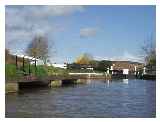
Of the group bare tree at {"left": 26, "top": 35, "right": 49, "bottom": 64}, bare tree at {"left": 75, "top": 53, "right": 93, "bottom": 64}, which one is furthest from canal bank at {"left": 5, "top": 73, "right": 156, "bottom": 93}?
bare tree at {"left": 26, "top": 35, "right": 49, "bottom": 64}

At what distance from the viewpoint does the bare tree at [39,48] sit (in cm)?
456

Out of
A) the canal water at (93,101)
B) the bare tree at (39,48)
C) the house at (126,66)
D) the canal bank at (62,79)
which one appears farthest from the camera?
the canal bank at (62,79)

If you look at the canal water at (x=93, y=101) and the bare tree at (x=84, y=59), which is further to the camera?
the bare tree at (x=84, y=59)

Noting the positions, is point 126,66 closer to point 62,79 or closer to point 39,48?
point 39,48

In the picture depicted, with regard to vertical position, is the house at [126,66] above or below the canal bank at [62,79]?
above

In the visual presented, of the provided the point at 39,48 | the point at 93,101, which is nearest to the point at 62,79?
the point at 93,101

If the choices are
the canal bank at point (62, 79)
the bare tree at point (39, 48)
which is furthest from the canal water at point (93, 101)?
the bare tree at point (39, 48)

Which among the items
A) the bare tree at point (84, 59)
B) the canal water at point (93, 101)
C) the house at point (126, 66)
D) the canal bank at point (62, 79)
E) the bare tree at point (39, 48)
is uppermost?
the bare tree at point (39, 48)

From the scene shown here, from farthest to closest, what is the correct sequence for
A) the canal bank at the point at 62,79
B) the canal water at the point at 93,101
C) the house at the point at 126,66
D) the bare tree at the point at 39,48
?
the canal bank at the point at 62,79
the house at the point at 126,66
the bare tree at the point at 39,48
the canal water at the point at 93,101

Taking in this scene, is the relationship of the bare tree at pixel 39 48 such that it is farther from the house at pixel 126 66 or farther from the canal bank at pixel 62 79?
the house at pixel 126 66

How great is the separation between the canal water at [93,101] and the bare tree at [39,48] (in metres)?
0.50

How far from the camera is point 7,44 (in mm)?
4352
